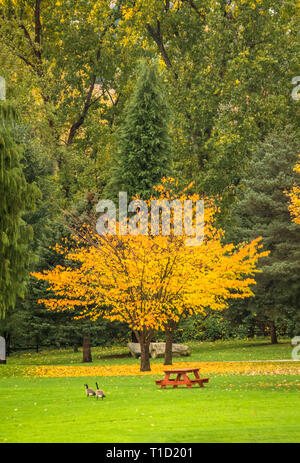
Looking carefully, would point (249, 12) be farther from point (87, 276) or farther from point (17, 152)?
point (17, 152)

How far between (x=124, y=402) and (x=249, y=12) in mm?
31772

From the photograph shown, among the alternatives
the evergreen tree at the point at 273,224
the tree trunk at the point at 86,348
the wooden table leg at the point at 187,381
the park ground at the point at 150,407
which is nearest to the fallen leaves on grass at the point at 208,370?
the park ground at the point at 150,407

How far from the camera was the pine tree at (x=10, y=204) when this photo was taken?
1650cm

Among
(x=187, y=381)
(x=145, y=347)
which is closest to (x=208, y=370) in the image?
(x=145, y=347)

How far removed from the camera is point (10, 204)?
1691 centimetres

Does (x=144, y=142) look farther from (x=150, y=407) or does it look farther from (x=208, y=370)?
(x=150, y=407)

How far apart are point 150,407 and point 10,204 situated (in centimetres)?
594

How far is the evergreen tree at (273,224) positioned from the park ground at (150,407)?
742 centimetres

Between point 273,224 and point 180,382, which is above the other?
point 273,224

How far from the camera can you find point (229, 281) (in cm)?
2855

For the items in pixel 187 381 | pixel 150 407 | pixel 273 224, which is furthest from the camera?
pixel 273 224

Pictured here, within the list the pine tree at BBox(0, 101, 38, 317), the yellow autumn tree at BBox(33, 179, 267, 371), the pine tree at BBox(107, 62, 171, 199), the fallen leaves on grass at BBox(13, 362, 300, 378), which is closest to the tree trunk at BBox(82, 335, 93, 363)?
the fallen leaves on grass at BBox(13, 362, 300, 378)

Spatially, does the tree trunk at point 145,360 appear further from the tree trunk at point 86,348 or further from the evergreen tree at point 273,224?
the evergreen tree at point 273,224
